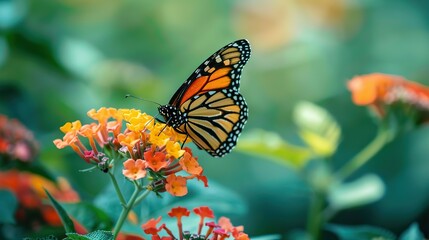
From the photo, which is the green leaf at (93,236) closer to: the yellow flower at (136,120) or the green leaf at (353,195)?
the yellow flower at (136,120)

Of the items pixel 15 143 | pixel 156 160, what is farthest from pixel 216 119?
pixel 15 143

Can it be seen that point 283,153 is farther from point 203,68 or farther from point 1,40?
point 1,40

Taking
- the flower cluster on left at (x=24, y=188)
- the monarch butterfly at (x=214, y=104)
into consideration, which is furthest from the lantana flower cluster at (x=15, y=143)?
the monarch butterfly at (x=214, y=104)

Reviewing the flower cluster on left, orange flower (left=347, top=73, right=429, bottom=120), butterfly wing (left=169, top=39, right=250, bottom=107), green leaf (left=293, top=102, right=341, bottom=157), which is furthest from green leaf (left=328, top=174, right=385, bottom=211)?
the flower cluster on left

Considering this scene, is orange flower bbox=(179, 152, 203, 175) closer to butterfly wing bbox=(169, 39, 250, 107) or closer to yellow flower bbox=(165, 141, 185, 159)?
yellow flower bbox=(165, 141, 185, 159)

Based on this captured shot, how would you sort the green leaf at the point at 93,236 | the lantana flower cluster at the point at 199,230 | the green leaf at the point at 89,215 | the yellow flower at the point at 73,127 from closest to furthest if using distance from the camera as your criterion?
the green leaf at the point at 93,236
the lantana flower cluster at the point at 199,230
the yellow flower at the point at 73,127
the green leaf at the point at 89,215

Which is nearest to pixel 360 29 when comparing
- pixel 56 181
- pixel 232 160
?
pixel 232 160
